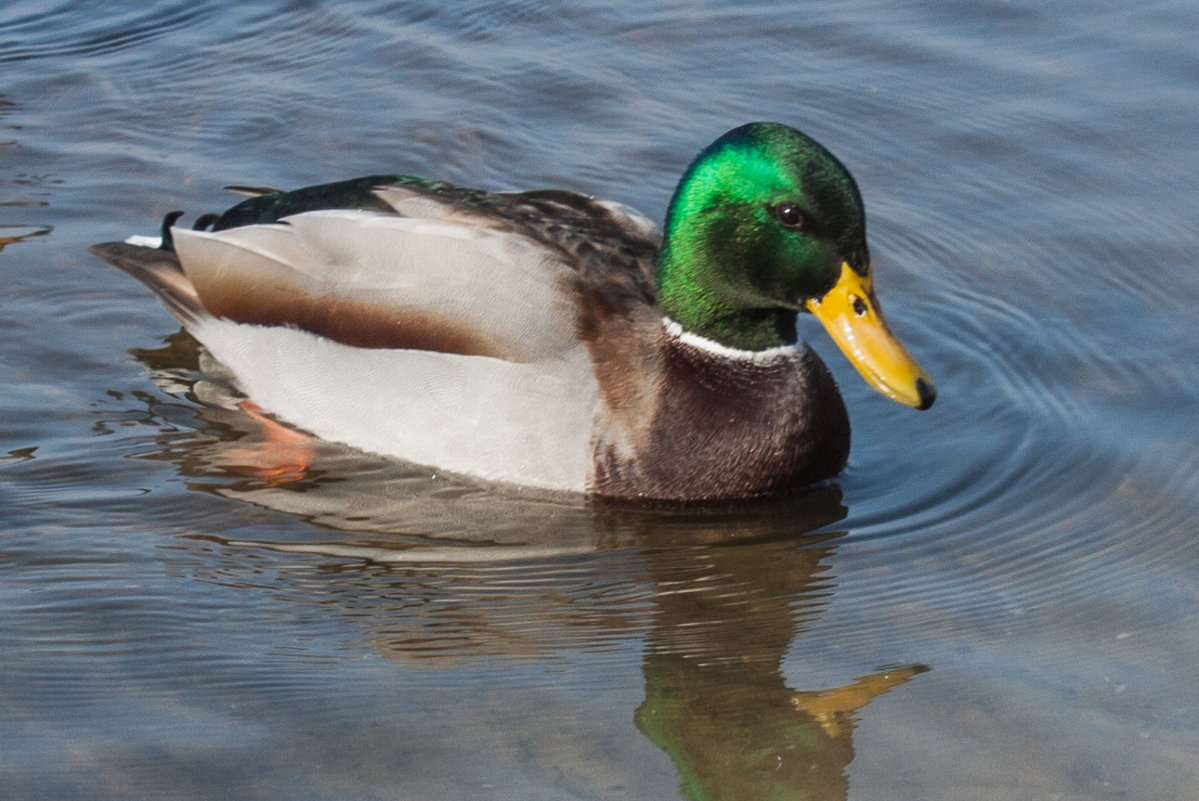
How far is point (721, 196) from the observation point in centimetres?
578

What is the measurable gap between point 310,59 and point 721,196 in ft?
14.2

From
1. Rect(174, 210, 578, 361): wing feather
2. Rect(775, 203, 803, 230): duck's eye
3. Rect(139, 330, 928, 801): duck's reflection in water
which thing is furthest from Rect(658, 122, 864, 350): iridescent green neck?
Rect(139, 330, 928, 801): duck's reflection in water

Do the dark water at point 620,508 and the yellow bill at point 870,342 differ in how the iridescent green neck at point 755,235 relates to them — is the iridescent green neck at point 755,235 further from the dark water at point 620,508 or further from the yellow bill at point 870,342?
the dark water at point 620,508

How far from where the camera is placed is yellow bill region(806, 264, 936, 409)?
5.58m

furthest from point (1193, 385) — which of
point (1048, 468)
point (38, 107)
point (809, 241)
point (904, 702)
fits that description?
point (38, 107)

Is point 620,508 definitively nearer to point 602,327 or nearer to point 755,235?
point 602,327

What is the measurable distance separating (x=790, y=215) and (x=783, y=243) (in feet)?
0.31

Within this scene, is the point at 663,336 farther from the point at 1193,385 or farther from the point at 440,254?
the point at 1193,385

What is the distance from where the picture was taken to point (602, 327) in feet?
19.4

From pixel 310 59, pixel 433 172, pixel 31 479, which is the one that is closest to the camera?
pixel 31 479

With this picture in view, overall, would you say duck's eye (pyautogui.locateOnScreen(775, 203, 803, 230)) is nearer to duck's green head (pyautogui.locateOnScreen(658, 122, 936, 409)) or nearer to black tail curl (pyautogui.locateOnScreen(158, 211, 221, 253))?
duck's green head (pyautogui.locateOnScreen(658, 122, 936, 409))

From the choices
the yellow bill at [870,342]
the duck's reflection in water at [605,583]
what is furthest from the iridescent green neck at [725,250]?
the duck's reflection in water at [605,583]

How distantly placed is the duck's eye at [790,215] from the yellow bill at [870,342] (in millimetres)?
193

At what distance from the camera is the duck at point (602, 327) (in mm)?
5664
